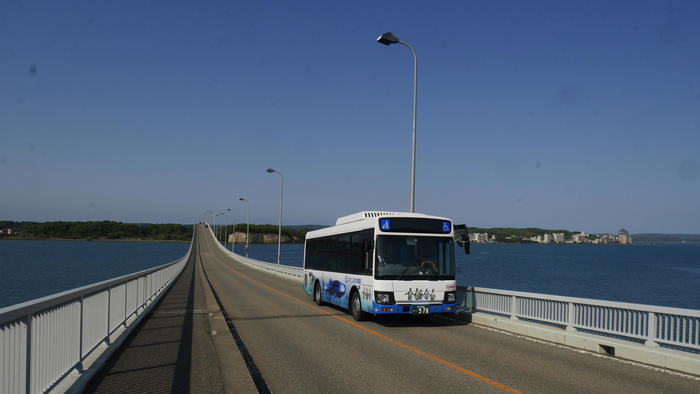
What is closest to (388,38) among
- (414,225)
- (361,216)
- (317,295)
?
(361,216)

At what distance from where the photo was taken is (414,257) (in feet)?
48.7

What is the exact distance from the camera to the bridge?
6680 mm

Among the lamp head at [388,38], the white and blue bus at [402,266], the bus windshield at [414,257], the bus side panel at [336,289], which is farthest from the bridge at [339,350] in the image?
the lamp head at [388,38]

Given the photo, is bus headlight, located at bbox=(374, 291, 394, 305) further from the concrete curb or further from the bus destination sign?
the concrete curb

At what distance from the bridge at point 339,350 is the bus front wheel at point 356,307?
206mm

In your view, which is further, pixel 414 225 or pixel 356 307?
pixel 356 307

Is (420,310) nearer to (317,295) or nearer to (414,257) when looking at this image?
(414,257)

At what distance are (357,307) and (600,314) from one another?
6.65 m

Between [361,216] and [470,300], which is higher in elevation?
[361,216]

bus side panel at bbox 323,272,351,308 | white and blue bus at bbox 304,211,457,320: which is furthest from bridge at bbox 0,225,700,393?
bus side panel at bbox 323,272,351,308

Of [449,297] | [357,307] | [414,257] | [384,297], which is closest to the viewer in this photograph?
[384,297]

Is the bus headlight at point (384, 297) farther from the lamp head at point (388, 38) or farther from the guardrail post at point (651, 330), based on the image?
the lamp head at point (388, 38)

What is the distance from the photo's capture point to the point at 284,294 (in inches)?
1027

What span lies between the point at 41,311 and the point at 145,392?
5.95 ft
